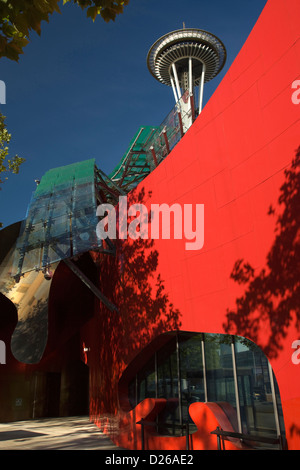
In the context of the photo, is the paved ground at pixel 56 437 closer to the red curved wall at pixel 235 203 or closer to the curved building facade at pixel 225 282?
the curved building facade at pixel 225 282

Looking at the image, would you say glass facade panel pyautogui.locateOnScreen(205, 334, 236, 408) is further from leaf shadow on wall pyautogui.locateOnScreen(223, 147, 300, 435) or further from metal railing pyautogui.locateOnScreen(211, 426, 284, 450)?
leaf shadow on wall pyautogui.locateOnScreen(223, 147, 300, 435)

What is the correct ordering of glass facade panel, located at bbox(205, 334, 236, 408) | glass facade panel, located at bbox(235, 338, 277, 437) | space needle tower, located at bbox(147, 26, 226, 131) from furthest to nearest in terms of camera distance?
1. space needle tower, located at bbox(147, 26, 226, 131)
2. glass facade panel, located at bbox(205, 334, 236, 408)
3. glass facade panel, located at bbox(235, 338, 277, 437)

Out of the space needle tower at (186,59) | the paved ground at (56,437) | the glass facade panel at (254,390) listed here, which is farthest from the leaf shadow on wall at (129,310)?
the space needle tower at (186,59)

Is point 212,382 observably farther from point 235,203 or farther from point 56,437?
point 56,437

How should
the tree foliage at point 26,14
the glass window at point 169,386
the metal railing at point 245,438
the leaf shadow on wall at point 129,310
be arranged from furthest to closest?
the leaf shadow on wall at point 129,310
the glass window at point 169,386
the metal railing at point 245,438
the tree foliage at point 26,14

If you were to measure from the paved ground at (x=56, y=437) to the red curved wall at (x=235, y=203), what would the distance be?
1.33 m

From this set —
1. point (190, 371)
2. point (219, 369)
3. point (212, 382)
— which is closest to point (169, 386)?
point (190, 371)

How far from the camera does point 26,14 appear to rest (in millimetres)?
4195

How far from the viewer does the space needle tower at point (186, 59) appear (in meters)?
46.6

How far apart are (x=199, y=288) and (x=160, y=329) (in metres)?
1.99

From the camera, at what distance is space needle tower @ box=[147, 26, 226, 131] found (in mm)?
46594

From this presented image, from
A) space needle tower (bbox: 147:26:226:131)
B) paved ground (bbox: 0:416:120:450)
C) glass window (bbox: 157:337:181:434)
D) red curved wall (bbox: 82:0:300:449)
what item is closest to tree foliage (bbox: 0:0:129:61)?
red curved wall (bbox: 82:0:300:449)

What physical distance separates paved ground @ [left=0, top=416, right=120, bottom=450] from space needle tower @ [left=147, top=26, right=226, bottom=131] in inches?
1536

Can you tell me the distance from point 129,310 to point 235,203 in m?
5.48
